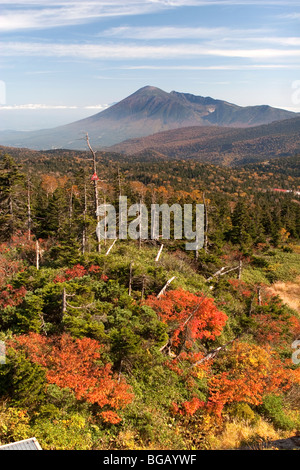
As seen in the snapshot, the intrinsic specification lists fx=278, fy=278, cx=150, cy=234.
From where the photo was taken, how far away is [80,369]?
41.7ft

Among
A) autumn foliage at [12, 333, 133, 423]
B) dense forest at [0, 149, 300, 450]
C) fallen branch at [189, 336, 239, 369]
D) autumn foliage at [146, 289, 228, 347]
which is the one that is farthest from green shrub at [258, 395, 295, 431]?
autumn foliage at [12, 333, 133, 423]

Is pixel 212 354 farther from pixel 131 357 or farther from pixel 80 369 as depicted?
pixel 80 369

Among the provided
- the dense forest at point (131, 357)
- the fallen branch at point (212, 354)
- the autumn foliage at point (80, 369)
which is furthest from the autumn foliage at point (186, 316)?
the autumn foliage at point (80, 369)

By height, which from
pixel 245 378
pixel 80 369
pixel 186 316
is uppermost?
pixel 80 369

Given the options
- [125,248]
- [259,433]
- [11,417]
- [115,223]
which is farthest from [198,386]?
[115,223]

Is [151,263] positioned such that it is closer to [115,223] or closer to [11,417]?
[115,223]

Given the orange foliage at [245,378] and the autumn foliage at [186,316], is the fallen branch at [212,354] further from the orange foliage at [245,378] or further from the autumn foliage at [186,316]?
the autumn foliage at [186,316]

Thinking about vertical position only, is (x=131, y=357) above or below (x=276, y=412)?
above

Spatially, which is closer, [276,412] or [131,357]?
[131,357]

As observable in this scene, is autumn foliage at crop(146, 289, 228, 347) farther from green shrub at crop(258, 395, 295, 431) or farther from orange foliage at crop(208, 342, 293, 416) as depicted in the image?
green shrub at crop(258, 395, 295, 431)

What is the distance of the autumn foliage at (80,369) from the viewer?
40.1 feet

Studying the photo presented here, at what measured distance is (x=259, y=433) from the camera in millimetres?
13578

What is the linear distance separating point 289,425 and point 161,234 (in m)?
27.8

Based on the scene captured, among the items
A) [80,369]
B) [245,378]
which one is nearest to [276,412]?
[245,378]
